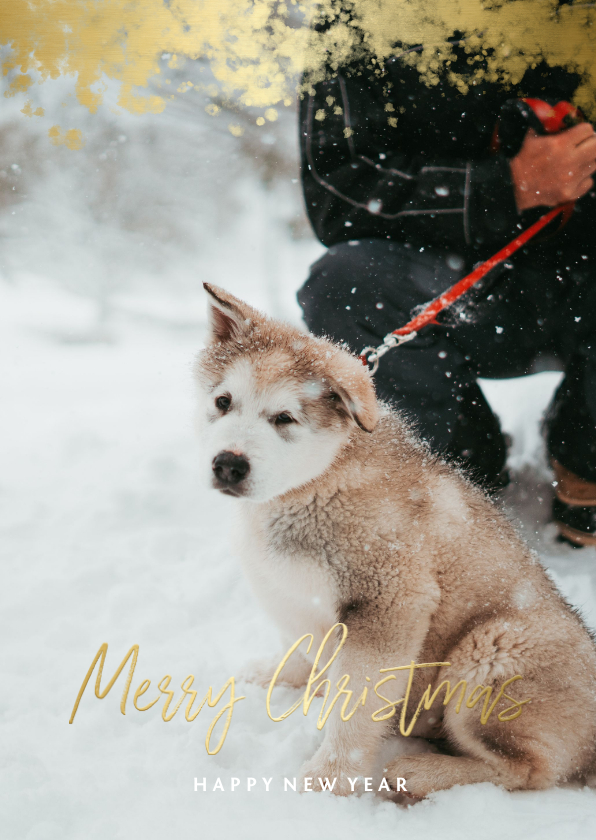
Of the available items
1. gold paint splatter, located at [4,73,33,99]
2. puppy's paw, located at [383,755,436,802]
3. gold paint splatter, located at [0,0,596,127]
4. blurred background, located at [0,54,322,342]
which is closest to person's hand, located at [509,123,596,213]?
gold paint splatter, located at [0,0,596,127]

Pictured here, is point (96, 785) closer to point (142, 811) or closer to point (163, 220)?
point (142, 811)

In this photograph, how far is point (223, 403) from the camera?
1791mm

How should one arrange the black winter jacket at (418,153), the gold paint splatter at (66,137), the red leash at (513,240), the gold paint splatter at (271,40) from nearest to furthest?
the gold paint splatter at (271,40), the red leash at (513,240), the black winter jacket at (418,153), the gold paint splatter at (66,137)

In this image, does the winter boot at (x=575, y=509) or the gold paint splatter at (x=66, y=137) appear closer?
the gold paint splatter at (x=66, y=137)

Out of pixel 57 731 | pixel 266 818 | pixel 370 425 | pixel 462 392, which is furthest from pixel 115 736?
pixel 462 392

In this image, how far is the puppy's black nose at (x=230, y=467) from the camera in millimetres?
1544

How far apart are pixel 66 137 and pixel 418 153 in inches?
77.4

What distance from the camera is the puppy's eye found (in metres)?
1.78

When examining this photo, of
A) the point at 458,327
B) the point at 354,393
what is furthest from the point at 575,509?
the point at 354,393

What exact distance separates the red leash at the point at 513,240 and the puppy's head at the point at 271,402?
1.62 feet

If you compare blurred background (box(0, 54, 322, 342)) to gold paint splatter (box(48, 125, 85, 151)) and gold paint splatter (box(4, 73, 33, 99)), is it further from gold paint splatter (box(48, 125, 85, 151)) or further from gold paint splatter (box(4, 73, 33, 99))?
gold paint splatter (box(4, 73, 33, 99))

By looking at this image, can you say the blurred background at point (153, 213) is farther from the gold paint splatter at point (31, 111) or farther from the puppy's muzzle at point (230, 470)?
the puppy's muzzle at point (230, 470)

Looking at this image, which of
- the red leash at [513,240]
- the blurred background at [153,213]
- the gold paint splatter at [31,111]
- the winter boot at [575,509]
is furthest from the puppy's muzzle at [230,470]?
the winter boot at [575,509]

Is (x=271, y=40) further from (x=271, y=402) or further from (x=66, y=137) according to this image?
(x=271, y=402)
